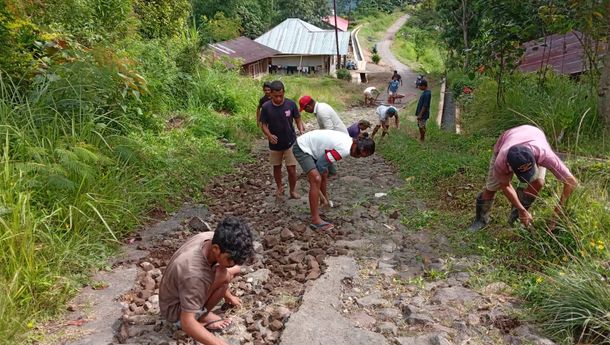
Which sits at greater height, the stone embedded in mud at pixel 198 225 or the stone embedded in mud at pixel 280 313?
the stone embedded in mud at pixel 198 225

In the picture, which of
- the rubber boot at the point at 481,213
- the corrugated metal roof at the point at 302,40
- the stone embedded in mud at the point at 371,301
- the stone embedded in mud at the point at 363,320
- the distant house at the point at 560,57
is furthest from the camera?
the corrugated metal roof at the point at 302,40

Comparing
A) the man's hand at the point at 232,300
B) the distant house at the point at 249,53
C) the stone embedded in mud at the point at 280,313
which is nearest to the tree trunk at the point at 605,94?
the stone embedded in mud at the point at 280,313

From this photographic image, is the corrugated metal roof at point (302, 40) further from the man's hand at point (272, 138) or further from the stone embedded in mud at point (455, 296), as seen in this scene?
the stone embedded in mud at point (455, 296)

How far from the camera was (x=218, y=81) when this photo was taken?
1168 centimetres

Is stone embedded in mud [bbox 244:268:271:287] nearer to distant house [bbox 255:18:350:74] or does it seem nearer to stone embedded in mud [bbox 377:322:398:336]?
stone embedded in mud [bbox 377:322:398:336]

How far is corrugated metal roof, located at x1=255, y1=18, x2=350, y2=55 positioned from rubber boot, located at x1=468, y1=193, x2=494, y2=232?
1326 inches

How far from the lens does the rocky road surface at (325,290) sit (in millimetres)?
3199

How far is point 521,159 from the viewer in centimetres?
379

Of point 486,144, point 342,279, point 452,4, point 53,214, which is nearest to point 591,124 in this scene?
point 486,144

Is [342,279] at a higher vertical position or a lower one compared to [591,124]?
lower

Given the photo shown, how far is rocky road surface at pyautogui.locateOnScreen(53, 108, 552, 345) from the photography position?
320cm

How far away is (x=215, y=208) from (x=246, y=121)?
4667 millimetres

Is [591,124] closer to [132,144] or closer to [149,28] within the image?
[132,144]

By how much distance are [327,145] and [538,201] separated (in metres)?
2.28
